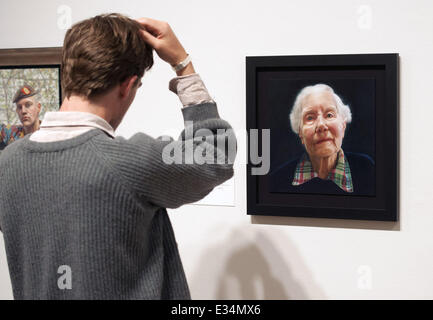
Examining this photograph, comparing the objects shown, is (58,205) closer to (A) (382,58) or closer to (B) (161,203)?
(B) (161,203)

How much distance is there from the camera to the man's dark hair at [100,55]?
70 cm

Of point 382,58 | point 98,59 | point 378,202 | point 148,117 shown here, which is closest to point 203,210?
point 148,117

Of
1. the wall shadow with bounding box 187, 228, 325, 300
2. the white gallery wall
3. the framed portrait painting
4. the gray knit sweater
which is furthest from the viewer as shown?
the framed portrait painting

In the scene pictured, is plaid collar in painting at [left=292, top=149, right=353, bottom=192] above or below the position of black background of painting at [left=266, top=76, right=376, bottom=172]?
below

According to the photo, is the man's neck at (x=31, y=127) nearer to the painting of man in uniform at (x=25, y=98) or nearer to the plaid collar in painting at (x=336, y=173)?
the painting of man in uniform at (x=25, y=98)

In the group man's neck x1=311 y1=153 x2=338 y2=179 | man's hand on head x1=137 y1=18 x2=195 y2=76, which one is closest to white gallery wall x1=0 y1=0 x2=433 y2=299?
man's neck x1=311 y1=153 x2=338 y2=179

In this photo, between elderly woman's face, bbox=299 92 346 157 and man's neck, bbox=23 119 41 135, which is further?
man's neck, bbox=23 119 41 135

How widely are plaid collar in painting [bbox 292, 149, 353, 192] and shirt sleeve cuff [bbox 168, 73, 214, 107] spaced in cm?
46

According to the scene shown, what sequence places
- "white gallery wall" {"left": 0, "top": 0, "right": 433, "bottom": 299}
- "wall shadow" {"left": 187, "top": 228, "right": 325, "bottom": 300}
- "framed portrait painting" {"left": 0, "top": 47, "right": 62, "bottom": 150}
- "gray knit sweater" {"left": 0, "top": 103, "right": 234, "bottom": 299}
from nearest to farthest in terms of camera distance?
"gray knit sweater" {"left": 0, "top": 103, "right": 234, "bottom": 299} < "white gallery wall" {"left": 0, "top": 0, "right": 433, "bottom": 299} < "wall shadow" {"left": 187, "top": 228, "right": 325, "bottom": 300} < "framed portrait painting" {"left": 0, "top": 47, "right": 62, "bottom": 150}

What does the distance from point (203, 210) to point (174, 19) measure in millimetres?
469

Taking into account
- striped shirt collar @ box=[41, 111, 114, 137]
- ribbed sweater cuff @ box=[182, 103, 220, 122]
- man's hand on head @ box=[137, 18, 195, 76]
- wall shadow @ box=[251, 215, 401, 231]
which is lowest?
wall shadow @ box=[251, 215, 401, 231]

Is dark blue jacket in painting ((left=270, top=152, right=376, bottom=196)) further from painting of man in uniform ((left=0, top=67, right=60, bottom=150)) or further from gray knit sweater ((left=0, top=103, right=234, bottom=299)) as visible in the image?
painting of man in uniform ((left=0, top=67, right=60, bottom=150))

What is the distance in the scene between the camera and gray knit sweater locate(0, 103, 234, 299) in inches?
27.3

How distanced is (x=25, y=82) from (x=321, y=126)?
0.79m
